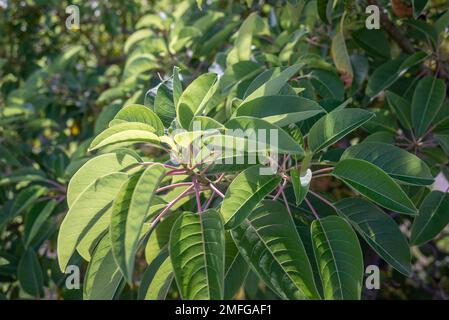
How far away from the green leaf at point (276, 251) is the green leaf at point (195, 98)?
0.22 meters

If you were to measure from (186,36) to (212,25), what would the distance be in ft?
0.62

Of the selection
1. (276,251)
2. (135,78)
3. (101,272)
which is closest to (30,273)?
(135,78)

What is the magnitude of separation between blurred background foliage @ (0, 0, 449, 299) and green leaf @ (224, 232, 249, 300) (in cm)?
38

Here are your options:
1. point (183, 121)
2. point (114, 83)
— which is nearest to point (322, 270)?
point (183, 121)

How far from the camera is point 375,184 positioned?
100cm

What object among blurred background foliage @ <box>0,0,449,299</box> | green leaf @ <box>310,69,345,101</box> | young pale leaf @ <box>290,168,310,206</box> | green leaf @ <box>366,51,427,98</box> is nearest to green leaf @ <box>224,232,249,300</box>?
young pale leaf @ <box>290,168,310,206</box>

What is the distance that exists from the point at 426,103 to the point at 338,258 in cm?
67

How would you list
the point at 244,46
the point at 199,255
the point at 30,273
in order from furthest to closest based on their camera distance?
1. the point at 30,273
2. the point at 244,46
3. the point at 199,255

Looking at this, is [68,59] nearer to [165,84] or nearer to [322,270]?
[165,84]

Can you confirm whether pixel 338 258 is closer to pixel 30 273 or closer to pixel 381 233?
pixel 381 233

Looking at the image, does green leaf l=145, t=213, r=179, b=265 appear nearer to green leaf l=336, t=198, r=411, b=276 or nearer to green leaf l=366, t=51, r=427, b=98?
green leaf l=336, t=198, r=411, b=276

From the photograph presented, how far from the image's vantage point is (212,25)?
2.03 meters

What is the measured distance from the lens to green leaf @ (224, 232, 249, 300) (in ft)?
3.56

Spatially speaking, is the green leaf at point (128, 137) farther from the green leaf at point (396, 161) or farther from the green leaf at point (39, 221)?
the green leaf at point (39, 221)
